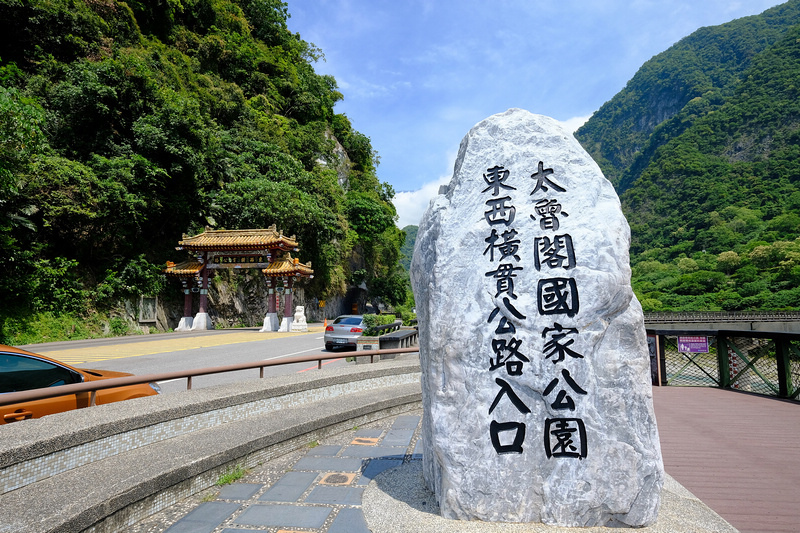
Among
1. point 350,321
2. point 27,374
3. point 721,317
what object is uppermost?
point 27,374

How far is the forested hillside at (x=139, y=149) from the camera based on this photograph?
1512 cm

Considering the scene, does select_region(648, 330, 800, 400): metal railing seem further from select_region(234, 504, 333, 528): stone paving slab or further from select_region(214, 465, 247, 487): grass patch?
select_region(214, 465, 247, 487): grass patch

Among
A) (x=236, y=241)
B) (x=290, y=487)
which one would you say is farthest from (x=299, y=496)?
(x=236, y=241)

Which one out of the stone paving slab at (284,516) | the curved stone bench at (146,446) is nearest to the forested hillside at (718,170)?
the curved stone bench at (146,446)

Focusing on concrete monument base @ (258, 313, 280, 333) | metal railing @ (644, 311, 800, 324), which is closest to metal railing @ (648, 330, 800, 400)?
concrete monument base @ (258, 313, 280, 333)

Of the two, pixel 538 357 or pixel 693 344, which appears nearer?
pixel 538 357

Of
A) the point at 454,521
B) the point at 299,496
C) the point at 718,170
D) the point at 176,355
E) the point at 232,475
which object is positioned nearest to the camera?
the point at 454,521

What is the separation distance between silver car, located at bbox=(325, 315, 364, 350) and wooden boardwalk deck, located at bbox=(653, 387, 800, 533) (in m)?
8.70

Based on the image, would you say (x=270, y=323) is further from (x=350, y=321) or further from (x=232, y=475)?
(x=232, y=475)

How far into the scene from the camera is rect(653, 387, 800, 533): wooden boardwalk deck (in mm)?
3061

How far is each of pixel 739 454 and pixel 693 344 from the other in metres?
3.86

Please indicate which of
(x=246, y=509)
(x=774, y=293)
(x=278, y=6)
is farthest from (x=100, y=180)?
(x=774, y=293)

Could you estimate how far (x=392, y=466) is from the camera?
13.0 ft

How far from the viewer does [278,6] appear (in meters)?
40.1
